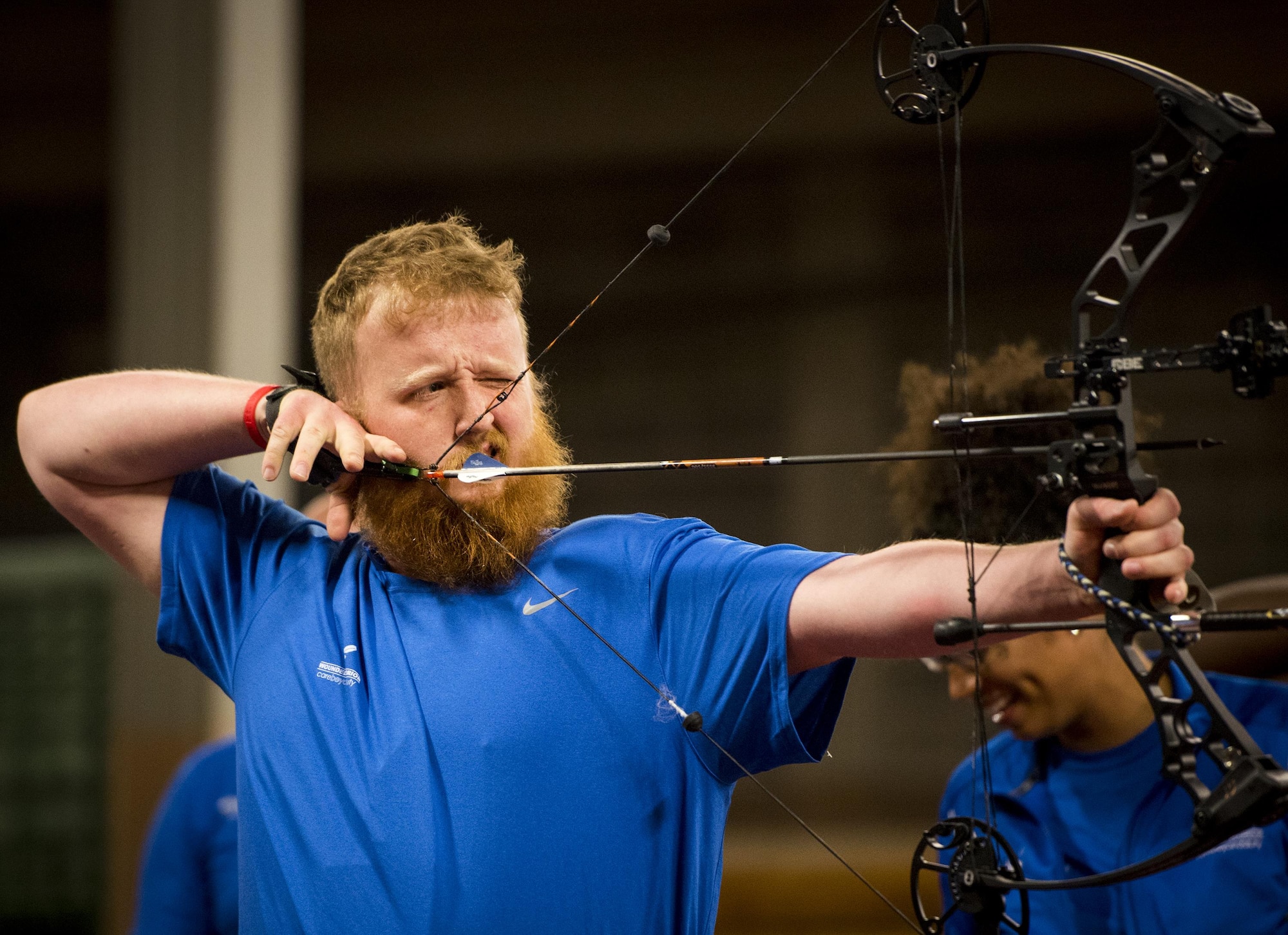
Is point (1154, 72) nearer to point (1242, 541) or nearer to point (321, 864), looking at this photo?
point (321, 864)

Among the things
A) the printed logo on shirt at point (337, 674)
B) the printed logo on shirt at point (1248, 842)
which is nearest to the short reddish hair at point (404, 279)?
the printed logo on shirt at point (337, 674)

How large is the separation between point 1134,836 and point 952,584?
2.29ft

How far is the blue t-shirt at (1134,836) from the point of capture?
1400 mm

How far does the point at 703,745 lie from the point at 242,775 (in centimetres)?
48

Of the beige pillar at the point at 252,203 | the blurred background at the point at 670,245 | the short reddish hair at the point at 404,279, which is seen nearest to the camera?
the short reddish hair at the point at 404,279

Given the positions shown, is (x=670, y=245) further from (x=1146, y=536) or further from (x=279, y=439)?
(x=1146, y=536)

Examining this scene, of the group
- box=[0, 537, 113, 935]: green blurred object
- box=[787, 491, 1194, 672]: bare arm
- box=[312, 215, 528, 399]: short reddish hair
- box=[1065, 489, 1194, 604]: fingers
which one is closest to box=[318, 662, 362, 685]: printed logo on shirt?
box=[312, 215, 528, 399]: short reddish hair

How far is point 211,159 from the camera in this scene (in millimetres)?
2988

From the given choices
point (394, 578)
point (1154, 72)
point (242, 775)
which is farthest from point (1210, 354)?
point (242, 775)

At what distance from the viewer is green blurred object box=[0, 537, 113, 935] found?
392 centimetres

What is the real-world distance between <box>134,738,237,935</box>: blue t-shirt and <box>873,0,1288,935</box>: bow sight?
1.23 m

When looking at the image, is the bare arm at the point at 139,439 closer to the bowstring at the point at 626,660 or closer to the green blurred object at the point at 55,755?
the bowstring at the point at 626,660

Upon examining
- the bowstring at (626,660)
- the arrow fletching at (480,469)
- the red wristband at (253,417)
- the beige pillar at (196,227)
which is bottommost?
the bowstring at (626,660)

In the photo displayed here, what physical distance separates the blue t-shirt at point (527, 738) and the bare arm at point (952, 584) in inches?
1.2
